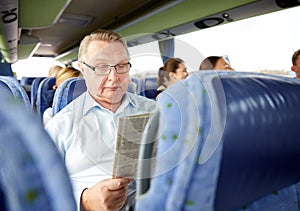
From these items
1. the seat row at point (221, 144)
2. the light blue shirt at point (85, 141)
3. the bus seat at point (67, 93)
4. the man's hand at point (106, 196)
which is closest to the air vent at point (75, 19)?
the bus seat at point (67, 93)

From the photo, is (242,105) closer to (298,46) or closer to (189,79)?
(189,79)

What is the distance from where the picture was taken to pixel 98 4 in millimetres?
6844

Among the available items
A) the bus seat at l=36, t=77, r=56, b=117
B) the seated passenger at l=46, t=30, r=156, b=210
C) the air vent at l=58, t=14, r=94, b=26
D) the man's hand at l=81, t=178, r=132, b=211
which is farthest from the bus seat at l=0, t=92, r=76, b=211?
the air vent at l=58, t=14, r=94, b=26

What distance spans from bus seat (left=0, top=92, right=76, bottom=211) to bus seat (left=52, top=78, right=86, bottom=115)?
143 centimetres

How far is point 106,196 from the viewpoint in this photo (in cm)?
96

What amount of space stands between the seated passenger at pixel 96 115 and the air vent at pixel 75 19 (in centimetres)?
700

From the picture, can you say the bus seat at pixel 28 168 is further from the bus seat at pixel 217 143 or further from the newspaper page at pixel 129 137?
the newspaper page at pixel 129 137

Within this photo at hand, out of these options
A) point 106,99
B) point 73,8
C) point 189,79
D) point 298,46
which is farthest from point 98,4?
point 189,79

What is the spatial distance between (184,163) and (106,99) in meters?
0.80

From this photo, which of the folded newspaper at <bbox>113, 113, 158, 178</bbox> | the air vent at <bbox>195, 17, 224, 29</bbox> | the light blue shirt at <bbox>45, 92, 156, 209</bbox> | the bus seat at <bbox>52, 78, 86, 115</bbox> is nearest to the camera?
the folded newspaper at <bbox>113, 113, 158, 178</bbox>

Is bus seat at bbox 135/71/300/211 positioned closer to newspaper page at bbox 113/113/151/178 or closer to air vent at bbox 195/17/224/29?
newspaper page at bbox 113/113/151/178

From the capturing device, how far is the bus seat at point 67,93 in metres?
1.73

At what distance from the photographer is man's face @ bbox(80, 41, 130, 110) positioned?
4.02 ft

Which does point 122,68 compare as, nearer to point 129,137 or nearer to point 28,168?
point 129,137
